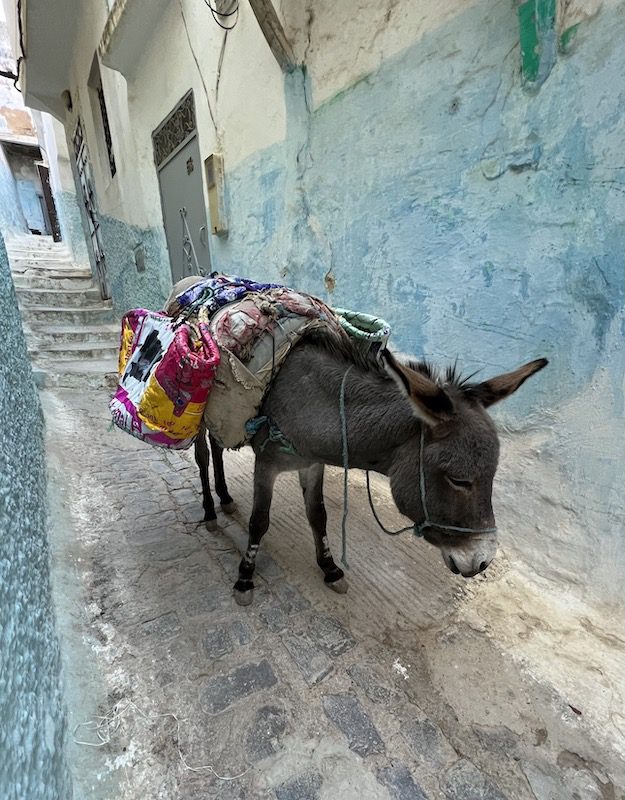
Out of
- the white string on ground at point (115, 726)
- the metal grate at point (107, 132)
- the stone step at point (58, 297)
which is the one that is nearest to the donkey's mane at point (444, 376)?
the white string on ground at point (115, 726)

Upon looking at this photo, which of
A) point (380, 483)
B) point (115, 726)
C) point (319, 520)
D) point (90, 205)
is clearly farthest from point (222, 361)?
point (90, 205)

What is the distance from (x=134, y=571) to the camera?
8.20 ft

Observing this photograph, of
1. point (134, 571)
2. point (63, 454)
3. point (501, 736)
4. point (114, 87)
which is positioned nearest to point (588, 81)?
point (501, 736)

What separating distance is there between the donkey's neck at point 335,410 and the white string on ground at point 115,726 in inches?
48.4

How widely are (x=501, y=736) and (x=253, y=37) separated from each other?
5884 millimetres

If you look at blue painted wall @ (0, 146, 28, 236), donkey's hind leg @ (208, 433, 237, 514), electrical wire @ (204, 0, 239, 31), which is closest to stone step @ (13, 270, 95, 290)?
electrical wire @ (204, 0, 239, 31)

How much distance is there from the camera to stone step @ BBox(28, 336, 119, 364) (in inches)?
257

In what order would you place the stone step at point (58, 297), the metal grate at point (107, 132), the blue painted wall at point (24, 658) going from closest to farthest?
the blue painted wall at point (24, 658) → the stone step at point (58, 297) → the metal grate at point (107, 132)

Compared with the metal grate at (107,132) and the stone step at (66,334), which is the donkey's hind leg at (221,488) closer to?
the stone step at (66,334)

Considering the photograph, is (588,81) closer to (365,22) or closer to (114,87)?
(365,22)

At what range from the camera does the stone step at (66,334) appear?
6953 millimetres

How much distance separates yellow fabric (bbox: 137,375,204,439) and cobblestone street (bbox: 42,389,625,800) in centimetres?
103

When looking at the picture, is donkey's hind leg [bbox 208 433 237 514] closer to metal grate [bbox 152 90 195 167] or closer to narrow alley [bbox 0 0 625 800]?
narrow alley [bbox 0 0 625 800]

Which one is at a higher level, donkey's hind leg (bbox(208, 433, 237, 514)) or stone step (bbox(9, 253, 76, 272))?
stone step (bbox(9, 253, 76, 272))
